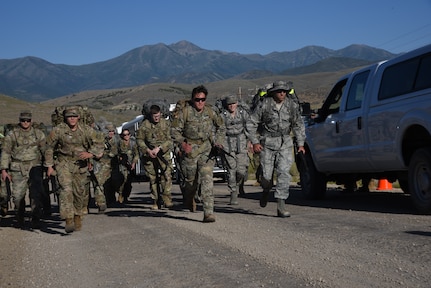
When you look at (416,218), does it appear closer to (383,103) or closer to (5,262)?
(383,103)

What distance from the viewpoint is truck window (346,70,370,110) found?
11.1 metres

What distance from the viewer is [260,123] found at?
35.9 feet

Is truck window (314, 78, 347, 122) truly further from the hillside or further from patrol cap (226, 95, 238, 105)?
the hillside

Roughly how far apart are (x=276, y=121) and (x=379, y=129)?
1566 mm

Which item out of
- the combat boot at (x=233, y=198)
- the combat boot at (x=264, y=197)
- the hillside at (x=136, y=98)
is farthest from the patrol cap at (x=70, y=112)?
the hillside at (x=136, y=98)

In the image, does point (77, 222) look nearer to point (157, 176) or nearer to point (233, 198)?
point (157, 176)

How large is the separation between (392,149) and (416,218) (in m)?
1.22

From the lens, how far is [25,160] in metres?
11.6

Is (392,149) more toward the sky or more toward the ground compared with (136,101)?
more toward the ground

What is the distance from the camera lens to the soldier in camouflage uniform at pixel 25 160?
1154 centimetres

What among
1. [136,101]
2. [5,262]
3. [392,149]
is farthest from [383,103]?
[136,101]

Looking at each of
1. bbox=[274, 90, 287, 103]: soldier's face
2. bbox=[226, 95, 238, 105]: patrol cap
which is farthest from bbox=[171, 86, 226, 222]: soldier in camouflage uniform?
bbox=[226, 95, 238, 105]: patrol cap

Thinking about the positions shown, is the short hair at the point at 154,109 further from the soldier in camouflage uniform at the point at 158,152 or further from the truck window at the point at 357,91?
the truck window at the point at 357,91

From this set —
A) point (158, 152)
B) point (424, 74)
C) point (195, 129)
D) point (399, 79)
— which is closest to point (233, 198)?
point (158, 152)
